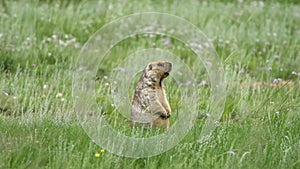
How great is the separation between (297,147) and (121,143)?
3.89 feet

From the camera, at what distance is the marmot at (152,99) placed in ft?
13.6

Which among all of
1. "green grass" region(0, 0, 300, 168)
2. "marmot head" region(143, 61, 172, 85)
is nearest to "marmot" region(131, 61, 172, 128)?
"marmot head" region(143, 61, 172, 85)

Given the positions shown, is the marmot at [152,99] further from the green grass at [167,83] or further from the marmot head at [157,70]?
the green grass at [167,83]

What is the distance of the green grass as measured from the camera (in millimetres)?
3866

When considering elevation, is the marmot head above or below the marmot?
above

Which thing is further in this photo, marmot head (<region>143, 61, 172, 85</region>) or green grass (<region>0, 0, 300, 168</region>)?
marmot head (<region>143, 61, 172, 85</region>)

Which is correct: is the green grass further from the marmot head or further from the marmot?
the marmot head

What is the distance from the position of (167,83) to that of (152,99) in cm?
186

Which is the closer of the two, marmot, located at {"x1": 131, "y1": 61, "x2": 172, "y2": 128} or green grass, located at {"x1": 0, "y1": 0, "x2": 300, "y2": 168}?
green grass, located at {"x1": 0, "y1": 0, "x2": 300, "y2": 168}

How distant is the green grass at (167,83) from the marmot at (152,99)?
0.14m

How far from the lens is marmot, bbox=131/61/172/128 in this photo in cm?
415

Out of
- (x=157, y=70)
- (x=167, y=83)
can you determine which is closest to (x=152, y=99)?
(x=157, y=70)

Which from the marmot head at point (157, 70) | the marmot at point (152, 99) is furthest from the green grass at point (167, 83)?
the marmot head at point (157, 70)

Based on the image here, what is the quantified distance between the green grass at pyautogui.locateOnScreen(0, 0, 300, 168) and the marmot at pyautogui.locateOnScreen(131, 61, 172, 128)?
0.46 feet
